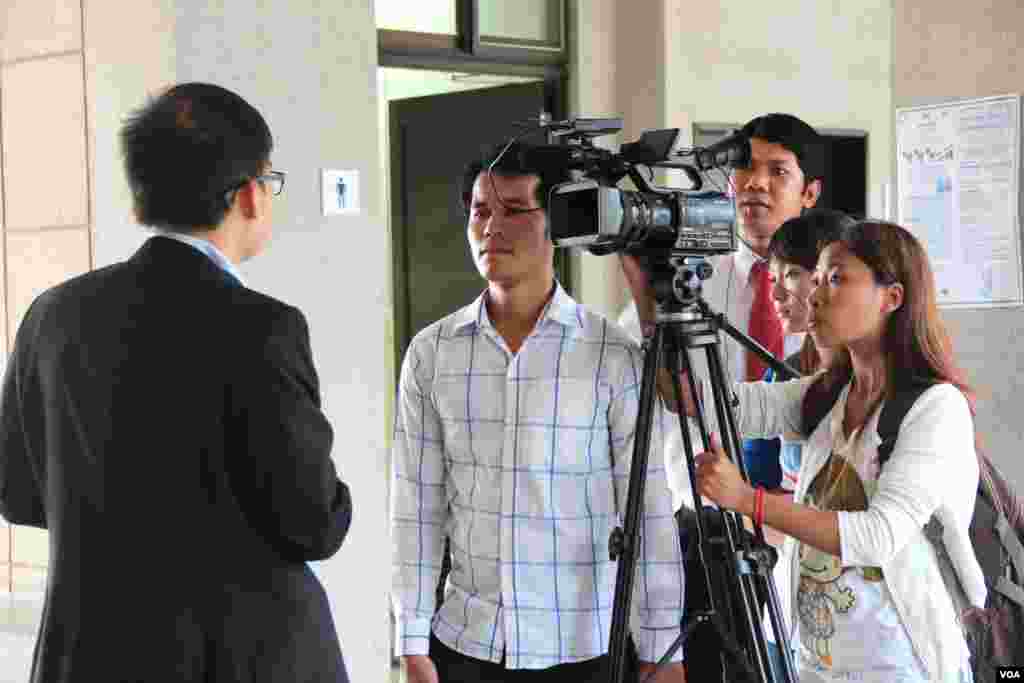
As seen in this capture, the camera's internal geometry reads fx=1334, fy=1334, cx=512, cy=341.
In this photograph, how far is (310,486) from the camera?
1.51 metres

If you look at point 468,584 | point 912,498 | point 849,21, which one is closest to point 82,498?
point 468,584

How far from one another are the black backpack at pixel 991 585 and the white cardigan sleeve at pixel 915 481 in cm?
4

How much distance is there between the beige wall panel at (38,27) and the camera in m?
3.32

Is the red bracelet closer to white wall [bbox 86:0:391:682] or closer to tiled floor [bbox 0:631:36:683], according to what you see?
white wall [bbox 86:0:391:682]

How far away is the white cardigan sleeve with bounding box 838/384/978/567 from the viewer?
1.70 m

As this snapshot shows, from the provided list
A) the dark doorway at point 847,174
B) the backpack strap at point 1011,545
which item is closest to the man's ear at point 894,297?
the backpack strap at point 1011,545

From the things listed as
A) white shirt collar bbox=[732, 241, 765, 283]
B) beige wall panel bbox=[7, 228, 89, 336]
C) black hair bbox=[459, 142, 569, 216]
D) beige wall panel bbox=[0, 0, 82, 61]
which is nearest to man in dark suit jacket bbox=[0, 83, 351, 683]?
black hair bbox=[459, 142, 569, 216]

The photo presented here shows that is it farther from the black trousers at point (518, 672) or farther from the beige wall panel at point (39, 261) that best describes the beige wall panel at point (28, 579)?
the black trousers at point (518, 672)

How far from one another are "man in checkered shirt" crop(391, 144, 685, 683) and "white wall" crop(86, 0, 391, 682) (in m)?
1.58

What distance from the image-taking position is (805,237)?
2141 millimetres

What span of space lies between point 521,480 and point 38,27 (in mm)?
2257

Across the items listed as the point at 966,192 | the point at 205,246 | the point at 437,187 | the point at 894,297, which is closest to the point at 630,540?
the point at 894,297

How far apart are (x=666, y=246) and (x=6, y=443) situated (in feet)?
2.82

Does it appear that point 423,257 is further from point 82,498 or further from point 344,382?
point 82,498
